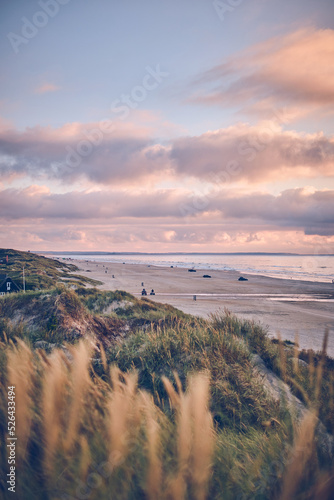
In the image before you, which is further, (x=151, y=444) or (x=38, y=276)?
(x=38, y=276)

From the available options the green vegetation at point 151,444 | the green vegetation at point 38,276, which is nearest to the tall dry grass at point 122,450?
the green vegetation at point 151,444

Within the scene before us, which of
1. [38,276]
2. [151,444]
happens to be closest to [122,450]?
[151,444]

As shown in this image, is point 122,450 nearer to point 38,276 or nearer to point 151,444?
point 151,444

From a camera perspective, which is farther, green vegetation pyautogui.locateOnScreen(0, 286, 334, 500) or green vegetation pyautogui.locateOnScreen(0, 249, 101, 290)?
green vegetation pyautogui.locateOnScreen(0, 249, 101, 290)

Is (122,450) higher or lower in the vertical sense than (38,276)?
higher

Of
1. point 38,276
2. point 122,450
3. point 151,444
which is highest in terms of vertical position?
point 151,444

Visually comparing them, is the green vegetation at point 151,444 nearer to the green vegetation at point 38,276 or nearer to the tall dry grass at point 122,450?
the tall dry grass at point 122,450

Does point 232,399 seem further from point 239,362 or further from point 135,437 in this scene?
point 135,437

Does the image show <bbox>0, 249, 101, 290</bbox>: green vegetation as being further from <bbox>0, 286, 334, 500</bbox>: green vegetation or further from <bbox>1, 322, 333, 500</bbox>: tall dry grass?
<bbox>1, 322, 333, 500</bbox>: tall dry grass

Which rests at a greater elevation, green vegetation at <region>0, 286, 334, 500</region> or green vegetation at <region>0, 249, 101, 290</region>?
green vegetation at <region>0, 286, 334, 500</region>

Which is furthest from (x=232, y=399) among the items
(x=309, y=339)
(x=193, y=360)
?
(x=309, y=339)

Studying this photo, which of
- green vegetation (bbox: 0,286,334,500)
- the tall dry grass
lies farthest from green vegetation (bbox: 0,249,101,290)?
the tall dry grass

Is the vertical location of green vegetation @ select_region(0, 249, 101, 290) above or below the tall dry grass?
below

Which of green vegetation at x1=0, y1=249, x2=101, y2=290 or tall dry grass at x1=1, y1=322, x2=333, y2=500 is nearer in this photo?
tall dry grass at x1=1, y1=322, x2=333, y2=500
